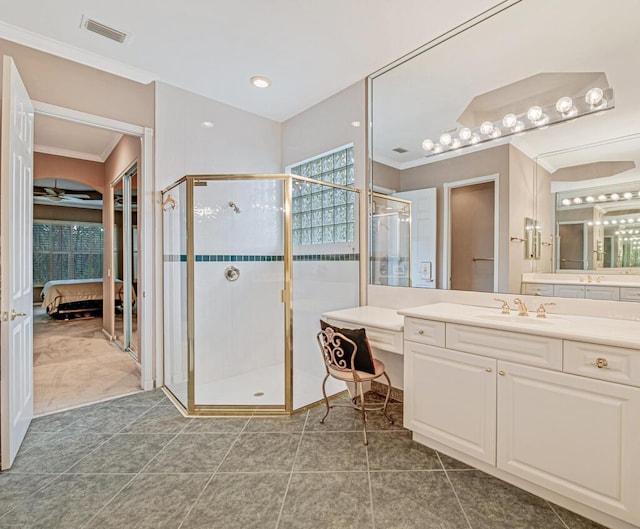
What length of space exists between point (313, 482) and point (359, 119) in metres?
2.81

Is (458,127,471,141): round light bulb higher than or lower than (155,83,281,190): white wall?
lower

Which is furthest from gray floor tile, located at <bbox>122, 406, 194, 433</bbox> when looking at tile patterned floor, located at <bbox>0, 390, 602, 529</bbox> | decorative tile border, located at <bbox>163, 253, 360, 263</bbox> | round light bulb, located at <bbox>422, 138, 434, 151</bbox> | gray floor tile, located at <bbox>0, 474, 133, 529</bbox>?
round light bulb, located at <bbox>422, 138, 434, 151</bbox>

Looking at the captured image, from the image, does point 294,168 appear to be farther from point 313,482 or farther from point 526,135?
point 313,482

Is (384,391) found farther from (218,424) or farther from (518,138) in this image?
(518,138)

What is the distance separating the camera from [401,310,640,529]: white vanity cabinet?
1.35 m

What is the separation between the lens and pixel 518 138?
2.11 meters

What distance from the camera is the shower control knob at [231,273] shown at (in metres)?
3.22

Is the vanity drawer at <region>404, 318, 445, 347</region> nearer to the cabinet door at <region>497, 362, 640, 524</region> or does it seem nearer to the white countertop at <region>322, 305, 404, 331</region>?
the white countertop at <region>322, 305, 404, 331</region>

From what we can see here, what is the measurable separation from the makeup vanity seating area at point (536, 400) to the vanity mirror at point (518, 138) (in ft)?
1.48

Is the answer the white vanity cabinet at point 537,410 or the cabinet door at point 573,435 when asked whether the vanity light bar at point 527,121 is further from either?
the cabinet door at point 573,435

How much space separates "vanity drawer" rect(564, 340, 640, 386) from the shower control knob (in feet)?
8.75

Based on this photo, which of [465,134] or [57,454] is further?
[465,134]

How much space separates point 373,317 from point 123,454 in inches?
72.6

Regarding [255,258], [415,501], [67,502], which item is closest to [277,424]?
[415,501]
